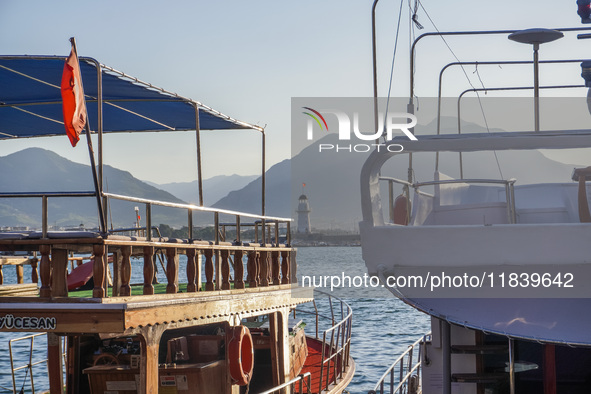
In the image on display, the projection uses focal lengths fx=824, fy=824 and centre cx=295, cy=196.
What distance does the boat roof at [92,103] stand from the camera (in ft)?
33.3

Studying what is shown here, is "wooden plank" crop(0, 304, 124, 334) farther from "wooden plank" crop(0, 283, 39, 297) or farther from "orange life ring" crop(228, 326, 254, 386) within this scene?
"orange life ring" crop(228, 326, 254, 386)

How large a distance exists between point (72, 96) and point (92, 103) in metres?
4.84

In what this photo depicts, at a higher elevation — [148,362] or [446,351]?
[446,351]

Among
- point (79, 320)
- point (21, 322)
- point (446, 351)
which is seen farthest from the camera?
point (21, 322)

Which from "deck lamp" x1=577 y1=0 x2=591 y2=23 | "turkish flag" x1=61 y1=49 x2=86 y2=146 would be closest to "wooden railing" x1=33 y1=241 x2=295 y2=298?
"turkish flag" x1=61 y1=49 x2=86 y2=146

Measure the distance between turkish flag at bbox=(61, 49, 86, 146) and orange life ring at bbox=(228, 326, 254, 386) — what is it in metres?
4.09

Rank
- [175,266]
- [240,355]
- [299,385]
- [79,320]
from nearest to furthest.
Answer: [79,320] < [175,266] < [240,355] < [299,385]

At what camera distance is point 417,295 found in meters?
7.34

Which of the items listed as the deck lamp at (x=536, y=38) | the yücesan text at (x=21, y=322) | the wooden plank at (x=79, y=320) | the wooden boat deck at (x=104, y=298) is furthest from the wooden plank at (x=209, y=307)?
the deck lamp at (x=536, y=38)

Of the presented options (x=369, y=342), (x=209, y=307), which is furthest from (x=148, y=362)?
(x=369, y=342)

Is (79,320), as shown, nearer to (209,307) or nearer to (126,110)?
(209,307)

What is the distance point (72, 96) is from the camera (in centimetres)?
850

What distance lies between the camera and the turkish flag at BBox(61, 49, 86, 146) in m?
8.45

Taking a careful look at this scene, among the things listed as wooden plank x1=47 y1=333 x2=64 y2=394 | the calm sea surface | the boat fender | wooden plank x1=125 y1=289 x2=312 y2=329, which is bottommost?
the calm sea surface
